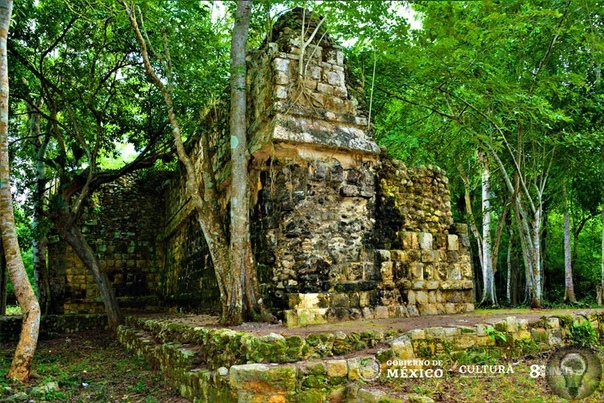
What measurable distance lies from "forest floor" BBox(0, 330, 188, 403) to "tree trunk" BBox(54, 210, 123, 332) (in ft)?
4.18

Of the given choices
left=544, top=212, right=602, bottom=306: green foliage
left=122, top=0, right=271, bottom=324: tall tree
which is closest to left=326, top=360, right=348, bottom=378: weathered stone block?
left=122, top=0, right=271, bottom=324: tall tree

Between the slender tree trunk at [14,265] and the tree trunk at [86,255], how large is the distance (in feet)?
16.1

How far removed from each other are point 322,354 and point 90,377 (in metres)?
4.58

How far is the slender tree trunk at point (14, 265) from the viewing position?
6.64 m

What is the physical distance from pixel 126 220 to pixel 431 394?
14231 millimetres

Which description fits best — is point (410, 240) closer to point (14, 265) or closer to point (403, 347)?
point (403, 347)

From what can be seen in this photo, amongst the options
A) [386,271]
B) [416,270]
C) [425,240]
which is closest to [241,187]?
[386,271]

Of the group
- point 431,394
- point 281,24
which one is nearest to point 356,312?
point 431,394

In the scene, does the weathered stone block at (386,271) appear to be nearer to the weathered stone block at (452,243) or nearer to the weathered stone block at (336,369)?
the weathered stone block at (452,243)

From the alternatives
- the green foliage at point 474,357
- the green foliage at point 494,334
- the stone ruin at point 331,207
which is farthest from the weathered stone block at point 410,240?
the green foliage at point 474,357

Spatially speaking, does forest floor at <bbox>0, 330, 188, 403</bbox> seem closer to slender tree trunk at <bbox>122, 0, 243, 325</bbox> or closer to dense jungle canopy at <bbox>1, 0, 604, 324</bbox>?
slender tree trunk at <bbox>122, 0, 243, 325</bbox>

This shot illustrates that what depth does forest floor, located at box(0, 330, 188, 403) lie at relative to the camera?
19.8 ft

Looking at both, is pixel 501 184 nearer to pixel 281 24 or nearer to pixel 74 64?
pixel 281 24

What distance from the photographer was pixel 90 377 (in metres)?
7.38
